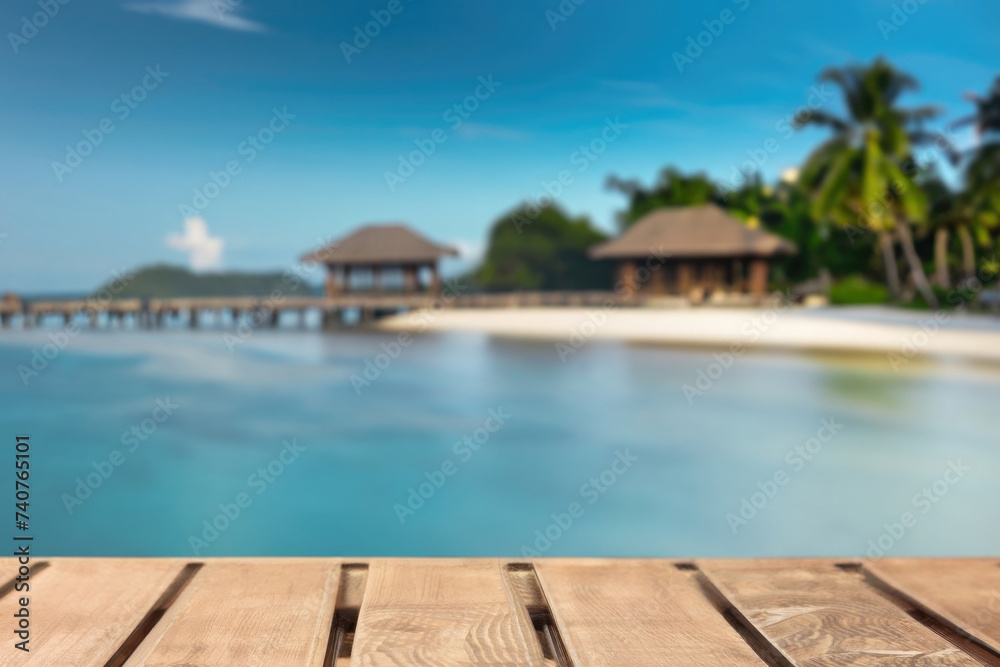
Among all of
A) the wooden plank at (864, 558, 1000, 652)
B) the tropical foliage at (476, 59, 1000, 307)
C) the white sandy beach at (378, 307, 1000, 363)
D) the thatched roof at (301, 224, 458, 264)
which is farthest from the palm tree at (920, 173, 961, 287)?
the wooden plank at (864, 558, 1000, 652)

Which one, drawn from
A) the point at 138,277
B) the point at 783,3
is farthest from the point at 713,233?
the point at 138,277

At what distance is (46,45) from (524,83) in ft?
43.3

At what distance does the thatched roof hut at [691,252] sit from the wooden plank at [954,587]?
2081cm

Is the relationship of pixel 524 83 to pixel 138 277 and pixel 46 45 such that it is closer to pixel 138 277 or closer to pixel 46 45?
pixel 46 45

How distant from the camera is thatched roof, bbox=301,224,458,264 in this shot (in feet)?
71.9

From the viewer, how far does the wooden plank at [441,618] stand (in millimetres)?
1189

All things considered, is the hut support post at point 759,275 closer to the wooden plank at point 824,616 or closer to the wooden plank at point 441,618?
the wooden plank at point 824,616

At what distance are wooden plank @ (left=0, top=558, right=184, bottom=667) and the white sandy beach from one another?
38.9 ft

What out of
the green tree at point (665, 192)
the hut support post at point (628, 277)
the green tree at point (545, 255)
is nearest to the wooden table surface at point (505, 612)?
the hut support post at point (628, 277)

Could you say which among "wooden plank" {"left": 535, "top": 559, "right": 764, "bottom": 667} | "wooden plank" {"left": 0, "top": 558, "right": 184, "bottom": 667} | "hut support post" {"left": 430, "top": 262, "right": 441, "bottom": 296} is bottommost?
"wooden plank" {"left": 535, "top": 559, "right": 764, "bottom": 667}

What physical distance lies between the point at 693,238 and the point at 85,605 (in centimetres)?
2202

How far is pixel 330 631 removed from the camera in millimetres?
1293

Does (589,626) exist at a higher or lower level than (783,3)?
lower

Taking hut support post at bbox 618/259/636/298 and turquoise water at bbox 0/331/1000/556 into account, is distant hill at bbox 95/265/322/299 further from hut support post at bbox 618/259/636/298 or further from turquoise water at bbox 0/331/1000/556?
turquoise water at bbox 0/331/1000/556
